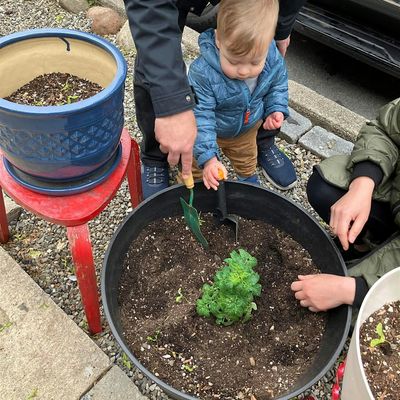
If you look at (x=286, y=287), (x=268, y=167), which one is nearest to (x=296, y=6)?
(x=268, y=167)

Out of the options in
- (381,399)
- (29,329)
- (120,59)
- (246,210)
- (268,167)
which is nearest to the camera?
(381,399)

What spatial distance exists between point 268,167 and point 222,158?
22cm

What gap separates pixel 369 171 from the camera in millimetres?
1586

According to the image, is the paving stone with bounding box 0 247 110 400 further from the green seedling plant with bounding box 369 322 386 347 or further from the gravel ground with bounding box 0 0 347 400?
the green seedling plant with bounding box 369 322 386 347

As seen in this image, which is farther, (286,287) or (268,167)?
(268,167)

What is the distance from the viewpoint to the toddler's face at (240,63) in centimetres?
152

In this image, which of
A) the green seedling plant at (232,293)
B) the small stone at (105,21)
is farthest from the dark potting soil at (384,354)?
the small stone at (105,21)

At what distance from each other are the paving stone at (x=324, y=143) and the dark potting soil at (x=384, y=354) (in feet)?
3.65

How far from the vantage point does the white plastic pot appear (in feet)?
3.41

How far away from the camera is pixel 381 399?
116 cm

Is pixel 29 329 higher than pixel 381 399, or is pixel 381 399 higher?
pixel 381 399

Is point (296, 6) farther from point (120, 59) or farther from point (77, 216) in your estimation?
point (77, 216)

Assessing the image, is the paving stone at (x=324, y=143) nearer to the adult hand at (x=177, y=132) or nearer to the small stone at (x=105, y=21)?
the adult hand at (x=177, y=132)

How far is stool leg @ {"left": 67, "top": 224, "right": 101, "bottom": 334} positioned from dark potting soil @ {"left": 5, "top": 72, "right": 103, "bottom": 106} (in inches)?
14.5
